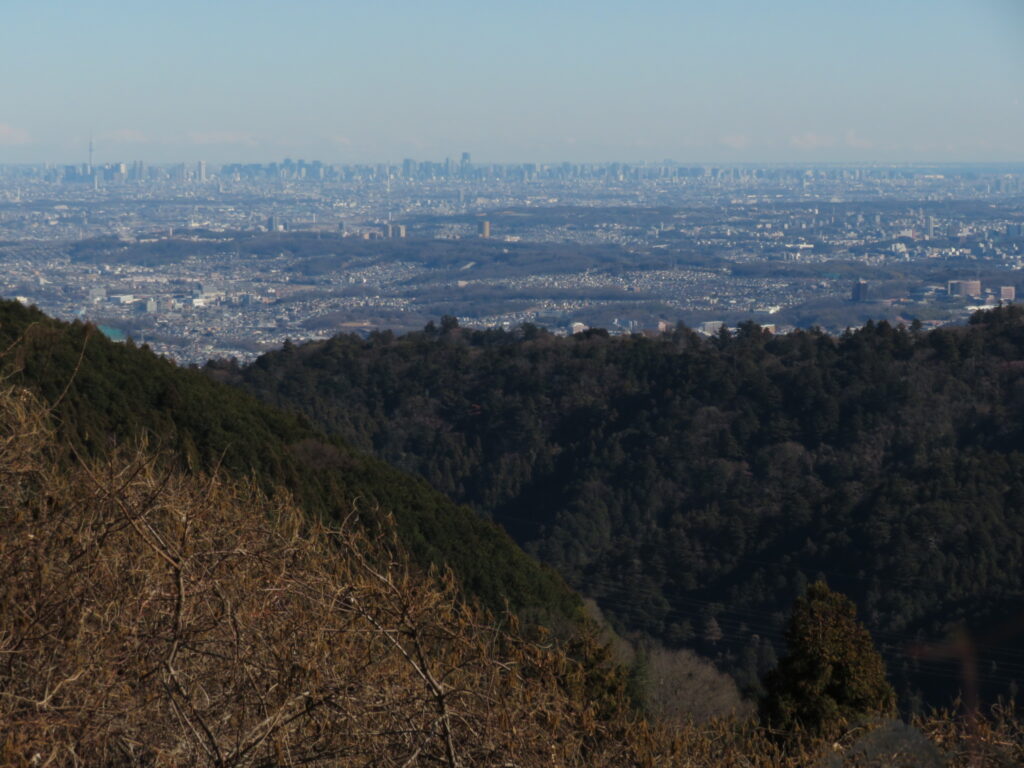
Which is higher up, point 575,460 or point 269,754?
point 269,754

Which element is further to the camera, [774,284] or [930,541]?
[774,284]

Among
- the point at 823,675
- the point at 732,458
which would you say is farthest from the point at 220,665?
the point at 732,458

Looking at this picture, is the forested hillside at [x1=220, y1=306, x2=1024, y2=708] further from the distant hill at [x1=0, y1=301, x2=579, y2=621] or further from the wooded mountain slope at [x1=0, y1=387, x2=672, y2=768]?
the wooded mountain slope at [x1=0, y1=387, x2=672, y2=768]

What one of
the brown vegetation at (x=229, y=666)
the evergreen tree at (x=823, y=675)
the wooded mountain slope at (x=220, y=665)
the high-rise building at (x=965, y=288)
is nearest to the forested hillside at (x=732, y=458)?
the evergreen tree at (x=823, y=675)

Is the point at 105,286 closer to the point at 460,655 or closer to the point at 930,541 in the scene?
the point at 930,541

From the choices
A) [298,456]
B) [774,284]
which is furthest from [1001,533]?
[774,284]

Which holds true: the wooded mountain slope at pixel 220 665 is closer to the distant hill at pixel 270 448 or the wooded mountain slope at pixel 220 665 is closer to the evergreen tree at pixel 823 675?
the evergreen tree at pixel 823 675
